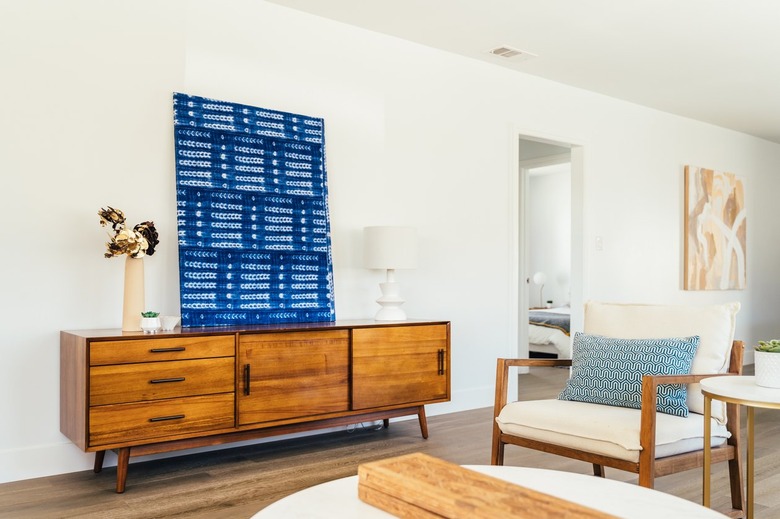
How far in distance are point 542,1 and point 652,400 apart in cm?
244

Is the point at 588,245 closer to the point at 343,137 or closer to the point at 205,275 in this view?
the point at 343,137

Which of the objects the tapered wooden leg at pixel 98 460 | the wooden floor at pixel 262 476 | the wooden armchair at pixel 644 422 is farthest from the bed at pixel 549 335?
the tapered wooden leg at pixel 98 460

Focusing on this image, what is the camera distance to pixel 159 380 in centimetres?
290

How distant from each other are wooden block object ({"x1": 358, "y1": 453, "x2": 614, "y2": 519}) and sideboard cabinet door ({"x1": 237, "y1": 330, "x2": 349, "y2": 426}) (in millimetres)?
1774

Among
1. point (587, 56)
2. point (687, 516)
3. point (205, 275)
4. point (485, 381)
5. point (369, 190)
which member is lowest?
point (485, 381)

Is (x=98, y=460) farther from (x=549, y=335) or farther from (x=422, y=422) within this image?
(x=549, y=335)

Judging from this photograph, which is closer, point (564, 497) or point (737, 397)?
point (564, 497)

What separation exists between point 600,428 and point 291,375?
1.53 meters

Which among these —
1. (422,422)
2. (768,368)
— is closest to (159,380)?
(422,422)

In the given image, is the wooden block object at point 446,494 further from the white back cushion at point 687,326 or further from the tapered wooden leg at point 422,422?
the tapered wooden leg at point 422,422

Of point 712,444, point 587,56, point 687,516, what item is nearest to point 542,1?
point 587,56

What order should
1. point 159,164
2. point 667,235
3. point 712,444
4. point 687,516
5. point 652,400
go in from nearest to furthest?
point 687,516 < point 652,400 < point 712,444 < point 159,164 < point 667,235

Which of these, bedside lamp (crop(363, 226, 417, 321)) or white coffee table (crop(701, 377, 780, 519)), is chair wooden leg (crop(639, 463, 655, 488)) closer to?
white coffee table (crop(701, 377, 780, 519))

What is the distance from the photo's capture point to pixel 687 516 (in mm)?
1341
